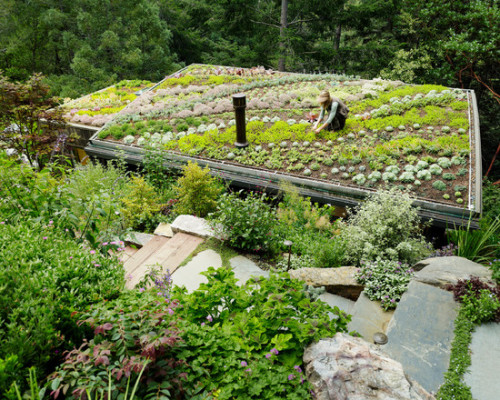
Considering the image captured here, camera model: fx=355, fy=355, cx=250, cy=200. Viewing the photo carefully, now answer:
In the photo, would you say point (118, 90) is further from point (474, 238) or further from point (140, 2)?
point (474, 238)

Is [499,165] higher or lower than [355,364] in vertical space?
lower

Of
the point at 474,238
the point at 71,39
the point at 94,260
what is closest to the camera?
the point at 94,260

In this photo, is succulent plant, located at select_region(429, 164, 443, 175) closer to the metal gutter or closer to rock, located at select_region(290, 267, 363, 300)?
the metal gutter

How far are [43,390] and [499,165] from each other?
1274cm

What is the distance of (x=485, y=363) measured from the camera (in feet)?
8.57

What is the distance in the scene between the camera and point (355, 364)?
6.68ft

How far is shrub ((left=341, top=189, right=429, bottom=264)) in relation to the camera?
4.19 meters

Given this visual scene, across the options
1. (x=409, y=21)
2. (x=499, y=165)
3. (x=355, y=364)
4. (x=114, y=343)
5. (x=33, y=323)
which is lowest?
(x=499, y=165)

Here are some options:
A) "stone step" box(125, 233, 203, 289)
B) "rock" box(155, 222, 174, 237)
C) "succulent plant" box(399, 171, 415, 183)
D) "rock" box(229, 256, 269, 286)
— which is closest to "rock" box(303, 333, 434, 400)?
"rock" box(229, 256, 269, 286)

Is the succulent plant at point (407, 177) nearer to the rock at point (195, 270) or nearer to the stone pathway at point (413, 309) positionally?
the stone pathway at point (413, 309)

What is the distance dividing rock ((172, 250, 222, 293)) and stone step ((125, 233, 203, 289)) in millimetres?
118

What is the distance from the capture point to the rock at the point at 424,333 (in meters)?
2.64

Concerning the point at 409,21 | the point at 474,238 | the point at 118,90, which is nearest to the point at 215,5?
the point at 118,90

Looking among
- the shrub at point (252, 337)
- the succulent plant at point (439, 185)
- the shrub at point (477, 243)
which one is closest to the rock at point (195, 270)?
the shrub at point (252, 337)
